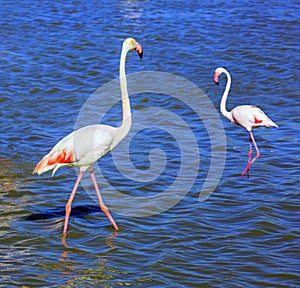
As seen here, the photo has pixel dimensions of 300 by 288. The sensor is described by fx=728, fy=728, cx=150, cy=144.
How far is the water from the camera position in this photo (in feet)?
20.9

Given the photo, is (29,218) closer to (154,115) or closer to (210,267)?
(210,267)

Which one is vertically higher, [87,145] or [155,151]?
[87,145]

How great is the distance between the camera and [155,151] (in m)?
9.30

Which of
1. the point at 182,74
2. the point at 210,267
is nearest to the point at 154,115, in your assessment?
the point at 182,74

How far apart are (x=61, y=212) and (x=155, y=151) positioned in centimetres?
213

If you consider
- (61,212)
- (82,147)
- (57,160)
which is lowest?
(61,212)

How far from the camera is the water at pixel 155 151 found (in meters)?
6.38

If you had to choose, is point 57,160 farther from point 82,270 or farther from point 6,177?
point 6,177

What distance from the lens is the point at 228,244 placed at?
6.73 metres

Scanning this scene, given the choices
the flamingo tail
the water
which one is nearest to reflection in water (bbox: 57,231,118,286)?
the water

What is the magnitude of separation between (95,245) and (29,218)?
0.92m

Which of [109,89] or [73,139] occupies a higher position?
[73,139]

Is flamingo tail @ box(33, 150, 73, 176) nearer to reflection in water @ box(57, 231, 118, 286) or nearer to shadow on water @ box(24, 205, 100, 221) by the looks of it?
shadow on water @ box(24, 205, 100, 221)

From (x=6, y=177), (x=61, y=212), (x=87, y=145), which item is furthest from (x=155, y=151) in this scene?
(x=87, y=145)
